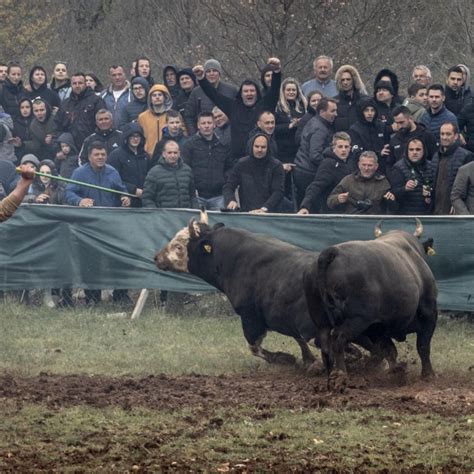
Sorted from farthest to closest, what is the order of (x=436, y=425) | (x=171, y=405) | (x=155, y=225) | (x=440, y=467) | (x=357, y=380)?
(x=155, y=225) < (x=357, y=380) < (x=171, y=405) < (x=436, y=425) < (x=440, y=467)

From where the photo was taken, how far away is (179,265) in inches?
586

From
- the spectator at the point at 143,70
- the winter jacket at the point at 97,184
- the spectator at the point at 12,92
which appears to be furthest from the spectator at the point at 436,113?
the spectator at the point at 12,92

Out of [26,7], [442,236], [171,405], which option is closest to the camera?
[171,405]

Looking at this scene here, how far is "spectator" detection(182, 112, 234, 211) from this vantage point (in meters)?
17.2

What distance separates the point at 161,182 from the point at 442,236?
388cm

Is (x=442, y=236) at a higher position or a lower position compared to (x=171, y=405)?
higher

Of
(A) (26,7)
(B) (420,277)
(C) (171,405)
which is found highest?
(A) (26,7)

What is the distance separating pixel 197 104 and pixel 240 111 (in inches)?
39.0

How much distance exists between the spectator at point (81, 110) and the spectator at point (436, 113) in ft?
16.1

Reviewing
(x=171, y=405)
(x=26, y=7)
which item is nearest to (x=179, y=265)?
(x=171, y=405)

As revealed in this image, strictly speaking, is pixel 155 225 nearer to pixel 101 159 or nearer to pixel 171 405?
pixel 101 159

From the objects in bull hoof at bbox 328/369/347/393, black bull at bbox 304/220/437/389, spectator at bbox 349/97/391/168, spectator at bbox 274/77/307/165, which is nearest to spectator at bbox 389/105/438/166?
spectator at bbox 349/97/391/168

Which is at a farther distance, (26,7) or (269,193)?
(26,7)

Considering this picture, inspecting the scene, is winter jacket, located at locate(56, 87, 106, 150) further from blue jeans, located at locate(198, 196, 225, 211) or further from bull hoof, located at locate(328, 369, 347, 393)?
bull hoof, located at locate(328, 369, 347, 393)
